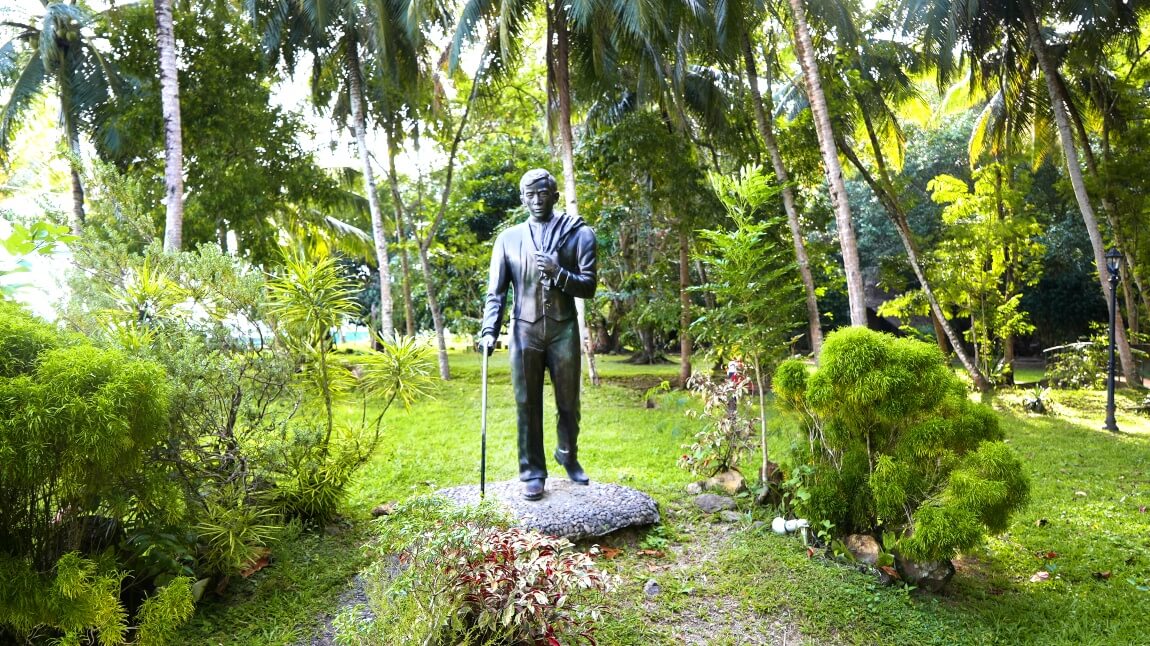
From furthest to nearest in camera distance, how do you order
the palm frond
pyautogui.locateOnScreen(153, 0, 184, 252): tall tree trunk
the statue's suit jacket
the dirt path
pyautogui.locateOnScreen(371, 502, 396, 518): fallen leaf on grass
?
the palm frond, pyautogui.locateOnScreen(153, 0, 184, 252): tall tree trunk, pyautogui.locateOnScreen(371, 502, 396, 518): fallen leaf on grass, the statue's suit jacket, the dirt path

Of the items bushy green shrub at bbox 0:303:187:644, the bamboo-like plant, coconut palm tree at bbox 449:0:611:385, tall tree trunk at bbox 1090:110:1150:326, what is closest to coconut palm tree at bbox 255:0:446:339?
coconut palm tree at bbox 449:0:611:385

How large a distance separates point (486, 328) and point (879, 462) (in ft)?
9.04

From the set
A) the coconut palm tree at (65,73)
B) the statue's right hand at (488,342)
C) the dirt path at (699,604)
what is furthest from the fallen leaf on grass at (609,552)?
→ the coconut palm tree at (65,73)

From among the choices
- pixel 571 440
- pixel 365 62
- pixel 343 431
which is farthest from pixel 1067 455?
pixel 365 62

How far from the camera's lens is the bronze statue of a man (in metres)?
4.98

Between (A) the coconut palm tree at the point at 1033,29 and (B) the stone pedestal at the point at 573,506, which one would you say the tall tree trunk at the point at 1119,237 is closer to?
(A) the coconut palm tree at the point at 1033,29

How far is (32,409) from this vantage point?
2908 mm

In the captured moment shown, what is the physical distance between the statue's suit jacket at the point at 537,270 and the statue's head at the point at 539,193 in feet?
0.39

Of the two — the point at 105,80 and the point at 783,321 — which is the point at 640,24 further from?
the point at 105,80

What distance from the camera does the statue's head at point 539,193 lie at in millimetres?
4992

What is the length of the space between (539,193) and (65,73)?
442 inches

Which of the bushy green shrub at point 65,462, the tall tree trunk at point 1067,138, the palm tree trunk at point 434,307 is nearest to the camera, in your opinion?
the bushy green shrub at point 65,462

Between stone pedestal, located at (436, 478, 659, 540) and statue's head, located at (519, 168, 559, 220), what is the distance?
79.4 inches

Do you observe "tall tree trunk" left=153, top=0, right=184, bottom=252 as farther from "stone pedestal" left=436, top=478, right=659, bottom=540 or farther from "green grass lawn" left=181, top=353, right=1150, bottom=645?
"stone pedestal" left=436, top=478, right=659, bottom=540
